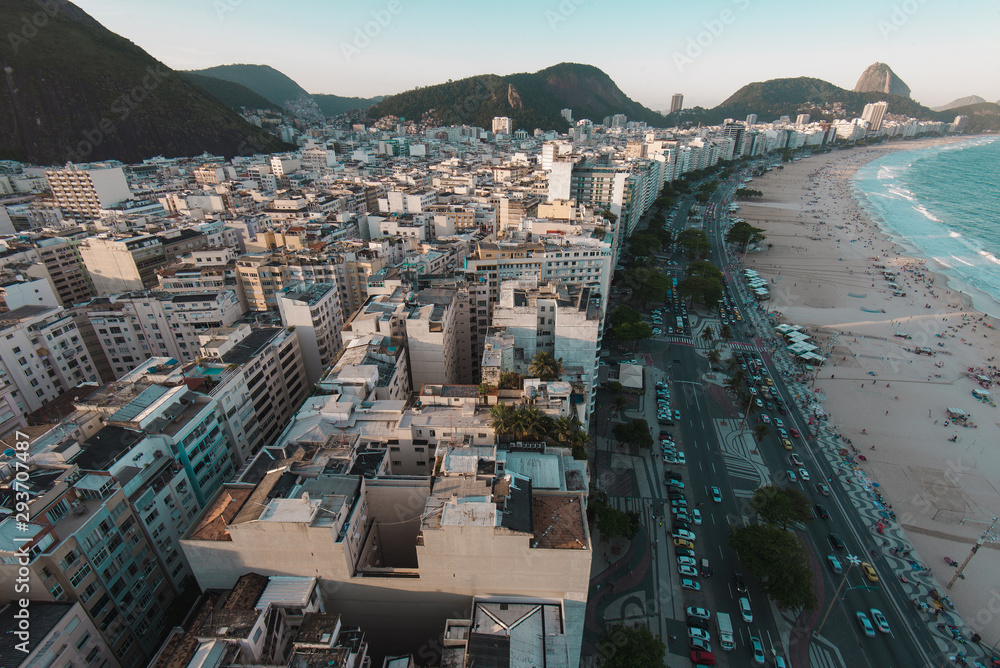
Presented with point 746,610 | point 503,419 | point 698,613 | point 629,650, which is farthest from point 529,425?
point 746,610

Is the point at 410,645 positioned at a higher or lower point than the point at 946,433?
higher

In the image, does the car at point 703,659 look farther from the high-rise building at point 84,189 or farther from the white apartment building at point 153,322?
the high-rise building at point 84,189

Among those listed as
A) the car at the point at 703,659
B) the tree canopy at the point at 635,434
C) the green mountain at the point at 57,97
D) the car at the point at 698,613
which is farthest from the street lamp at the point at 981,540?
the green mountain at the point at 57,97

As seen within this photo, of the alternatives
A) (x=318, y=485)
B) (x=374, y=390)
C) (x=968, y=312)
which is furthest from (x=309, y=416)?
(x=968, y=312)

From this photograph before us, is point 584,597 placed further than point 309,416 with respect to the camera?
No

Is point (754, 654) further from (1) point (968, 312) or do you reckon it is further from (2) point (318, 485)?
(1) point (968, 312)

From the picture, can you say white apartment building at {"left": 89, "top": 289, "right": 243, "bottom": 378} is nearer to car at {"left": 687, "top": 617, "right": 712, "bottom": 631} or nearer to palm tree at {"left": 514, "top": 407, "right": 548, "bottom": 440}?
palm tree at {"left": 514, "top": 407, "right": 548, "bottom": 440}
